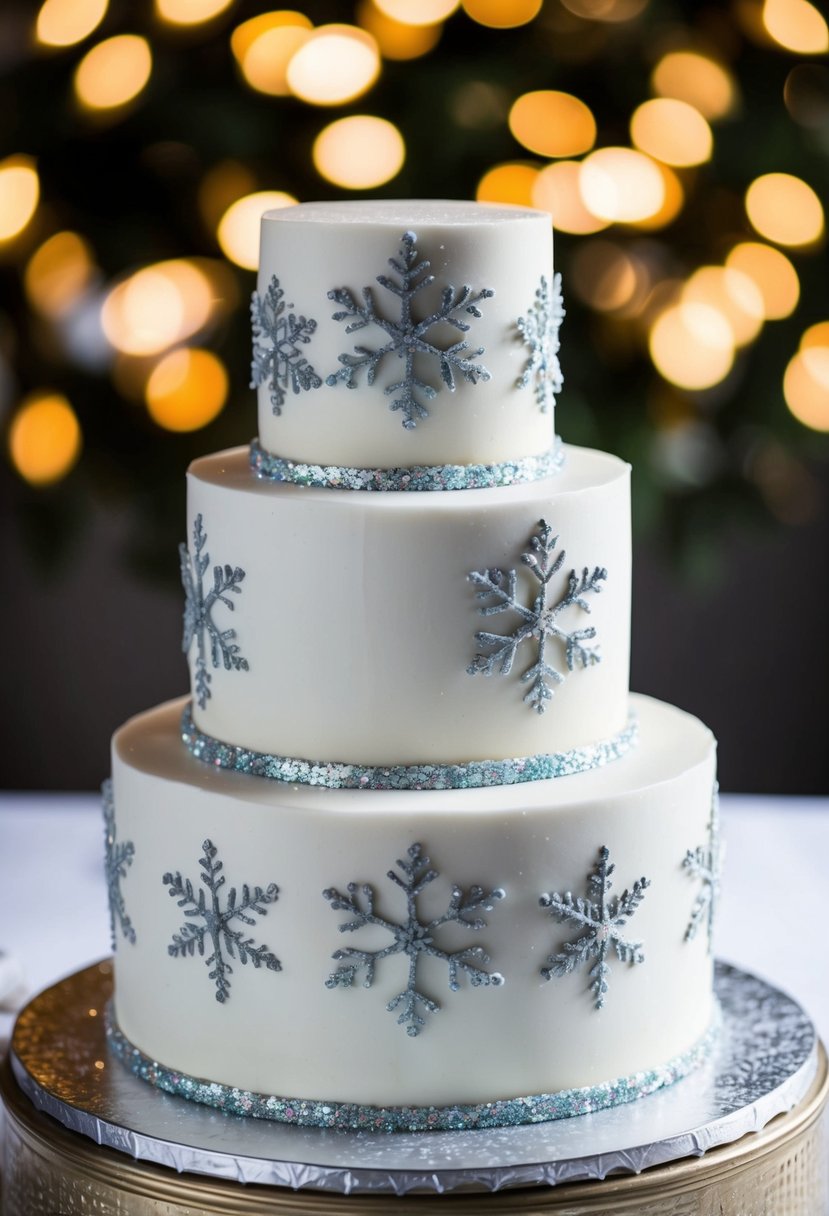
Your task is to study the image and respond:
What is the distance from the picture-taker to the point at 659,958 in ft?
6.49

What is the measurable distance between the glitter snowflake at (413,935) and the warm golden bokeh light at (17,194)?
1.94 m

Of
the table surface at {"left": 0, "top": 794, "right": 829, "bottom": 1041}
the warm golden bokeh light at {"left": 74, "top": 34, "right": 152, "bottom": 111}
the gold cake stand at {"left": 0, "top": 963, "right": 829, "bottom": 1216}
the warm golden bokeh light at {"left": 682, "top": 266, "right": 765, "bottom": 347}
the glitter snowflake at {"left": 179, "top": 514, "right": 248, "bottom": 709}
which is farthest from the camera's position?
the warm golden bokeh light at {"left": 682, "top": 266, "right": 765, "bottom": 347}

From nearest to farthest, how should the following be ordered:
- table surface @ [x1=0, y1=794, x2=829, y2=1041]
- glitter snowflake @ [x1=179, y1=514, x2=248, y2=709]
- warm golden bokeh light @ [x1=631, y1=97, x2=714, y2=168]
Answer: glitter snowflake @ [x1=179, y1=514, x2=248, y2=709] < table surface @ [x1=0, y1=794, x2=829, y2=1041] < warm golden bokeh light @ [x1=631, y1=97, x2=714, y2=168]

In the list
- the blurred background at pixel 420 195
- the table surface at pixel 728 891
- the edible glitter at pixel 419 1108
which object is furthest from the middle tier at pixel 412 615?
the blurred background at pixel 420 195

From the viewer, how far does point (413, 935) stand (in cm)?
184

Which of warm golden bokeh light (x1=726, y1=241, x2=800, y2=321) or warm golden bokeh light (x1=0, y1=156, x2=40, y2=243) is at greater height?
warm golden bokeh light (x1=0, y1=156, x2=40, y2=243)

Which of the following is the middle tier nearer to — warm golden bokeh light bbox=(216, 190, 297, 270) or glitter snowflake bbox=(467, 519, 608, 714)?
glitter snowflake bbox=(467, 519, 608, 714)

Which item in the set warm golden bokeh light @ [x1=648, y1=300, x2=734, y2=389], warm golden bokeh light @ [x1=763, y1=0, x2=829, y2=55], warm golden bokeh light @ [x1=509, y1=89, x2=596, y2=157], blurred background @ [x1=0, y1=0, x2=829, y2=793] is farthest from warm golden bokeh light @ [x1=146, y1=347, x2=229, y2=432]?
warm golden bokeh light @ [x1=763, y1=0, x2=829, y2=55]

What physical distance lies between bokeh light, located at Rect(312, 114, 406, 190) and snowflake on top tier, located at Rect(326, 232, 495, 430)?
142 cm

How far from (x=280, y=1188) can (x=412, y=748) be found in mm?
484

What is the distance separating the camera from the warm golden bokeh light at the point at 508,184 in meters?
3.24

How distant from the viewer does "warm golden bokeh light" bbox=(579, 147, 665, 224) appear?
10.9ft

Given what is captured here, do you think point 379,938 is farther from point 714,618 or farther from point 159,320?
point 714,618

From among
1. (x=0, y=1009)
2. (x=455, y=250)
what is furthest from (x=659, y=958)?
(x=0, y=1009)
